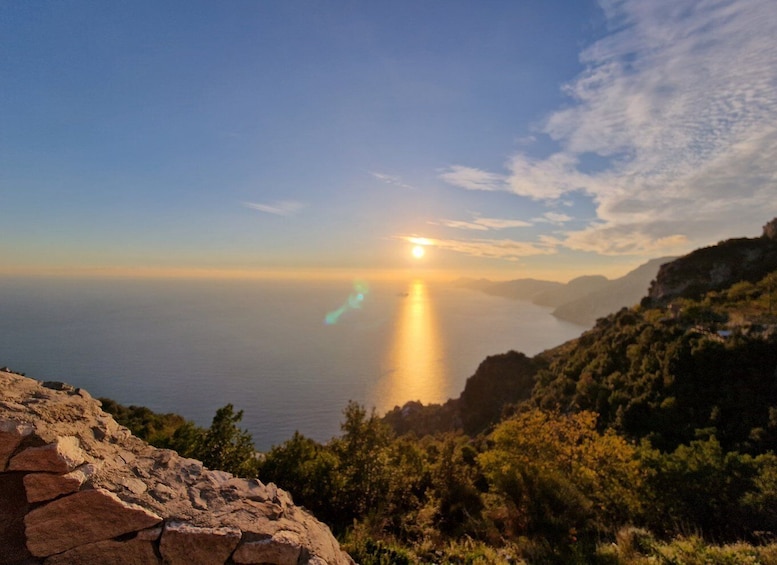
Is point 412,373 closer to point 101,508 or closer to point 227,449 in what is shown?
point 227,449

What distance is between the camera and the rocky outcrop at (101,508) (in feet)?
14.9

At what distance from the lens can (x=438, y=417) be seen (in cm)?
6038

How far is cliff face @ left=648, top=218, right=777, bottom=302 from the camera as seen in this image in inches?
1896

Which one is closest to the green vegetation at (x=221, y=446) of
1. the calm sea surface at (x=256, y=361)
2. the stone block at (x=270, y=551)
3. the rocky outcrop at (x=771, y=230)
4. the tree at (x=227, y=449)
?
the tree at (x=227, y=449)

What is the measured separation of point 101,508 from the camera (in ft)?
15.5

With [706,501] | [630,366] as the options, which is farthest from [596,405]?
[706,501]

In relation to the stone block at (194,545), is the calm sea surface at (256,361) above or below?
below

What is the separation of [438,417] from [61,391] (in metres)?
60.1

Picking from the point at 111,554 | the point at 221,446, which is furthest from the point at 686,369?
the point at 111,554

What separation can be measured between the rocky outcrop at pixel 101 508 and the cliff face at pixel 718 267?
208 ft

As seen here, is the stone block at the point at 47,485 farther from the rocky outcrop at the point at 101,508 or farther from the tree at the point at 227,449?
the tree at the point at 227,449

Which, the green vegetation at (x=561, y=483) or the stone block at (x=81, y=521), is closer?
the stone block at (x=81, y=521)

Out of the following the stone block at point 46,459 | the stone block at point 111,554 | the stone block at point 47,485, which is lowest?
the stone block at point 111,554

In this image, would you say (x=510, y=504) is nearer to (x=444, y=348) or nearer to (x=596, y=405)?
(x=596, y=405)
